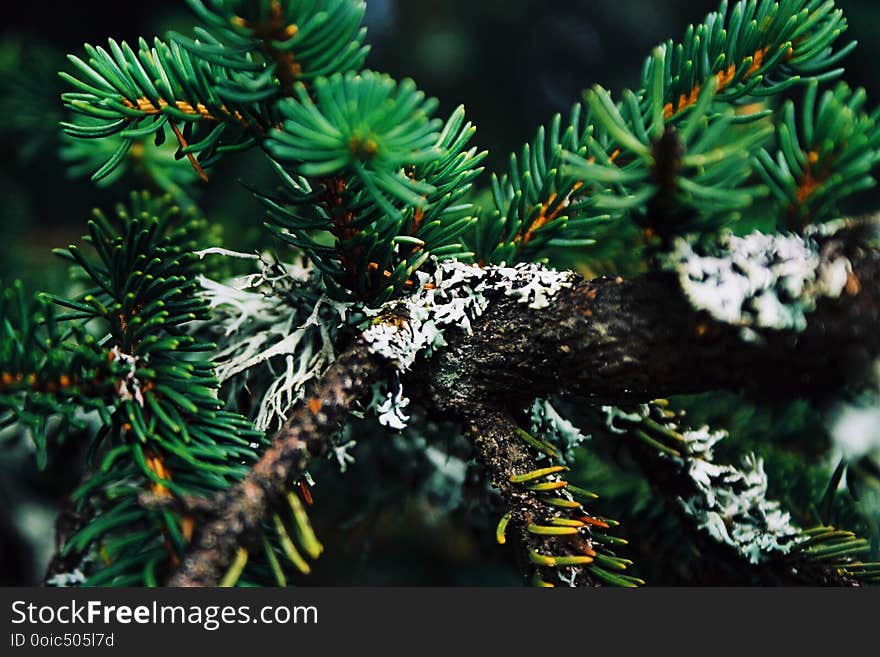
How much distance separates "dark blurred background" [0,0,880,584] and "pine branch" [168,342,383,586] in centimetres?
39

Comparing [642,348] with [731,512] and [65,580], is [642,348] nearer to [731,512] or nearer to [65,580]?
[731,512]

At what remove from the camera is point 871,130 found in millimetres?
516

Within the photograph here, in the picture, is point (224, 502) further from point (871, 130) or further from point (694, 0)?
point (694, 0)

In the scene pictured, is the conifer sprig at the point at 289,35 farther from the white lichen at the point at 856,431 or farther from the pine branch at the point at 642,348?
the white lichen at the point at 856,431

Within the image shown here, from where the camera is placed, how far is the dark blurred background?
1182 millimetres

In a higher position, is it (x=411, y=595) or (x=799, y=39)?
(x=799, y=39)

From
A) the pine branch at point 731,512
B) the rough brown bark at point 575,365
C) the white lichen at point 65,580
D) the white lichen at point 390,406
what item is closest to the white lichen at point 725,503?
the pine branch at point 731,512

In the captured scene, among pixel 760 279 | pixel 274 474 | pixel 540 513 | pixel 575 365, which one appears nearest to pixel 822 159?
pixel 760 279

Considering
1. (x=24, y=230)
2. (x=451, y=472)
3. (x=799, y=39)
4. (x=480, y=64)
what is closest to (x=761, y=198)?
(x=799, y=39)

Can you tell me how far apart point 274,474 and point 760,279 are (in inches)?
15.1

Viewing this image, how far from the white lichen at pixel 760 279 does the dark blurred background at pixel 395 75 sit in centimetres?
56

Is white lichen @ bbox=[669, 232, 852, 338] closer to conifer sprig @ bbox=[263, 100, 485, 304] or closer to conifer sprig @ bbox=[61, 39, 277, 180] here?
conifer sprig @ bbox=[263, 100, 485, 304]

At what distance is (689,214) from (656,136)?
0.06 metres

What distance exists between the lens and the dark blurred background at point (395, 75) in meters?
1.18
